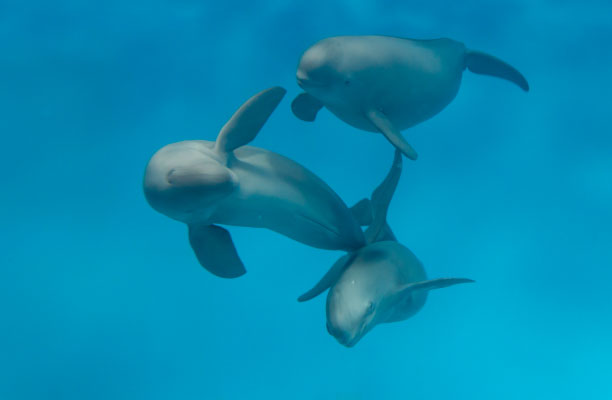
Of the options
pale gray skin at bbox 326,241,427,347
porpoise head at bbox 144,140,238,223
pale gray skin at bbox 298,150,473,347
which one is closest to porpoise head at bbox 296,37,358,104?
pale gray skin at bbox 298,150,473,347

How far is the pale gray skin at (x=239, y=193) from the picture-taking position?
4.21m

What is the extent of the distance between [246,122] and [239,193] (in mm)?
647

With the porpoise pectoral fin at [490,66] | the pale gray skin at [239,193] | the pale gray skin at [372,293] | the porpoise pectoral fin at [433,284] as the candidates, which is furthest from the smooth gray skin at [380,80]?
the porpoise pectoral fin at [433,284]

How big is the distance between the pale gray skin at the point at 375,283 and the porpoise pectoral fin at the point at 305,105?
1299 mm

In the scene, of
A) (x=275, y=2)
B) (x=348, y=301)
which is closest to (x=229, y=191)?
(x=348, y=301)

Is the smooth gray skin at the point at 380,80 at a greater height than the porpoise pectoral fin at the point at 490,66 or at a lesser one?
lesser

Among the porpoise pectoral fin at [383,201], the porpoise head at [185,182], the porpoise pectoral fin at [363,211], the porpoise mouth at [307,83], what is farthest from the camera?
the porpoise pectoral fin at [363,211]

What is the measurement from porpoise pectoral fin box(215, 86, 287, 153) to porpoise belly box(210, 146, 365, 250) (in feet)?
0.65

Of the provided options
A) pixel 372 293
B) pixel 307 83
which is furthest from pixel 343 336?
pixel 307 83

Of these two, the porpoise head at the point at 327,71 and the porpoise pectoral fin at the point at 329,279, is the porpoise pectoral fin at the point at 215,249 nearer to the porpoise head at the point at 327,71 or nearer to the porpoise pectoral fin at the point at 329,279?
the porpoise pectoral fin at the point at 329,279

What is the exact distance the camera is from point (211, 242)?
5090 millimetres

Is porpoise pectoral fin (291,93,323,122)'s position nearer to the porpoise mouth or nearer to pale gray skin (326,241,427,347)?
the porpoise mouth

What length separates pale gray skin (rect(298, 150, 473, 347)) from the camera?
445 cm

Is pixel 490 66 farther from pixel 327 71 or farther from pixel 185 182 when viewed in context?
pixel 185 182
